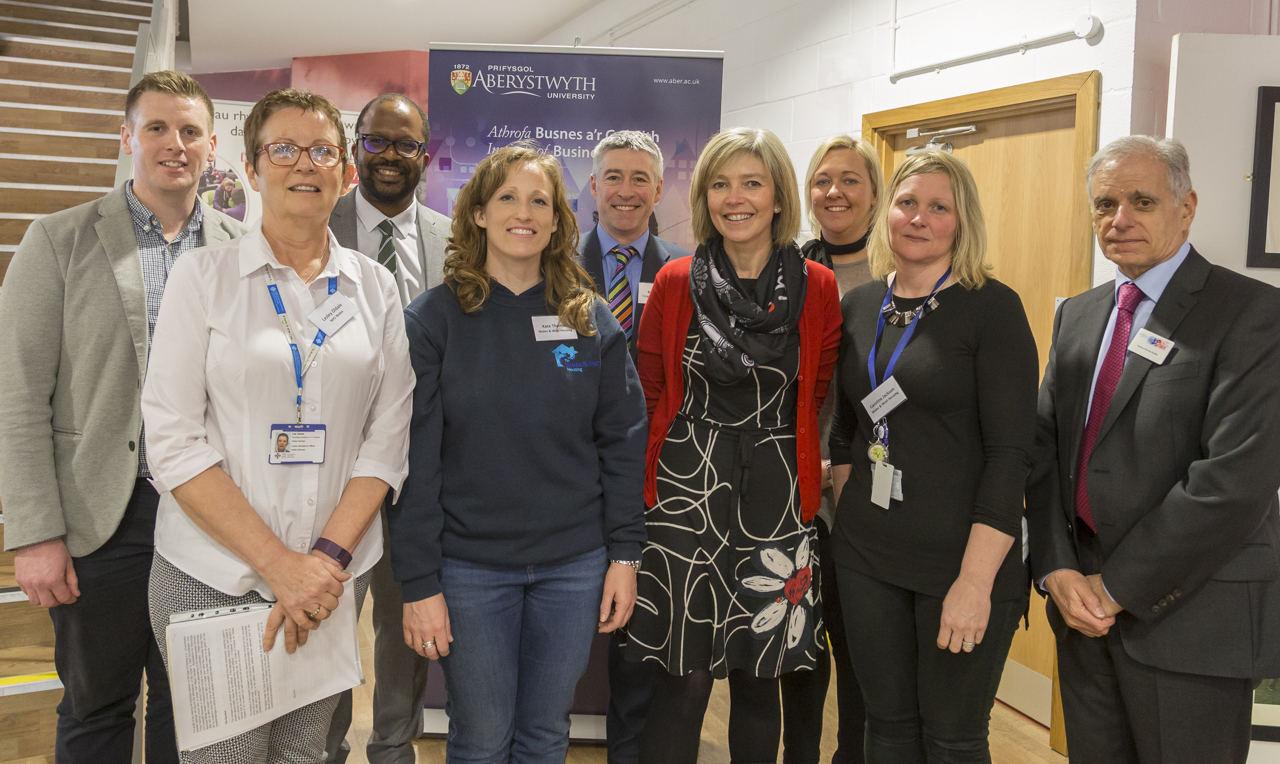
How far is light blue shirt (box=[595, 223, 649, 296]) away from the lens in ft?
8.39

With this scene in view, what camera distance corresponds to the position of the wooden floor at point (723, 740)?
2.74 m

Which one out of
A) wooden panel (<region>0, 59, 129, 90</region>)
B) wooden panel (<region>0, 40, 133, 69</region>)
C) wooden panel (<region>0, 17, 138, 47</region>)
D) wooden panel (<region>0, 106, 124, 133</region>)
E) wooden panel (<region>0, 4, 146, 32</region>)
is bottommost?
wooden panel (<region>0, 106, 124, 133</region>)

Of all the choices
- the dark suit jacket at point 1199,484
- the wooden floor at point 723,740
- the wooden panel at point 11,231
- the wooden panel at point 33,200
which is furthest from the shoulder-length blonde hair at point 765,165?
the wooden panel at point 11,231

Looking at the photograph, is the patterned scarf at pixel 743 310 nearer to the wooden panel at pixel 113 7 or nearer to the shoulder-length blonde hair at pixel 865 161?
the shoulder-length blonde hair at pixel 865 161

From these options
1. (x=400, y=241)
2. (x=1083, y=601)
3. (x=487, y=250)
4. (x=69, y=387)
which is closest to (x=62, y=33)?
(x=400, y=241)

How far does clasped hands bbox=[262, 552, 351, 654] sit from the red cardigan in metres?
0.72

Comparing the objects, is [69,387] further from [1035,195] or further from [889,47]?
[889,47]

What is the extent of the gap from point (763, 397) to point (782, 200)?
477 mm

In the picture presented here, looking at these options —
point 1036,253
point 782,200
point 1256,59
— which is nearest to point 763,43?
point 1036,253

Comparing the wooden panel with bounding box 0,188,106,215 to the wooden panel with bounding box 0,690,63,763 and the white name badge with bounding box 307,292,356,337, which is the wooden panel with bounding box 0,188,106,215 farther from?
the white name badge with bounding box 307,292,356,337

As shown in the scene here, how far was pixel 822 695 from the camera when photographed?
2137mm

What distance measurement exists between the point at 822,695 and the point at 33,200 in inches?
173

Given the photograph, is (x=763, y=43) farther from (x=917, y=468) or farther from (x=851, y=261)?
(x=917, y=468)

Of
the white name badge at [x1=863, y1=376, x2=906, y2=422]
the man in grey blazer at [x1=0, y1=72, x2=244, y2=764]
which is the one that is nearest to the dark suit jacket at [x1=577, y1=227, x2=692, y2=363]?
the white name badge at [x1=863, y1=376, x2=906, y2=422]
